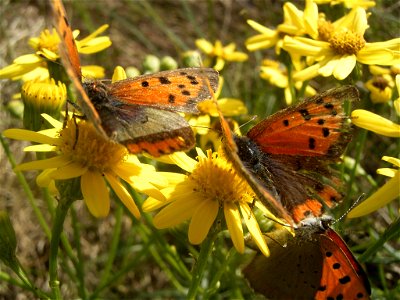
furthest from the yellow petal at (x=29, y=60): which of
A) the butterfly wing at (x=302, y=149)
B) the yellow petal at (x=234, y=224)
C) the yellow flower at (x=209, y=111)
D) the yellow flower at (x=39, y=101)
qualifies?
the yellow petal at (x=234, y=224)

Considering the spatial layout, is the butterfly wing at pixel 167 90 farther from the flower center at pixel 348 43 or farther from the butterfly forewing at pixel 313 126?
the flower center at pixel 348 43

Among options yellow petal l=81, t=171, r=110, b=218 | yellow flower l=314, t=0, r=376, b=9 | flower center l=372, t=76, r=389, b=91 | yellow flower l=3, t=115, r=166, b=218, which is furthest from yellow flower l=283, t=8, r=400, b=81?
yellow petal l=81, t=171, r=110, b=218

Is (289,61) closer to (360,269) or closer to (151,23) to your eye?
(360,269)

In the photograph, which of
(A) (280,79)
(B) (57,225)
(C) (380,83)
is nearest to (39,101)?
(B) (57,225)

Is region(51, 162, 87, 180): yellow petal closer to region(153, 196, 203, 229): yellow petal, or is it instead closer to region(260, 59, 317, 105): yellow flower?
region(153, 196, 203, 229): yellow petal

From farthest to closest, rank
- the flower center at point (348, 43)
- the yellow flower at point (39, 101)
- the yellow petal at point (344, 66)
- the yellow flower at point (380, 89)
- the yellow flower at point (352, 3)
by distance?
the yellow flower at point (352, 3)
the yellow flower at point (380, 89)
the flower center at point (348, 43)
the yellow petal at point (344, 66)
the yellow flower at point (39, 101)
